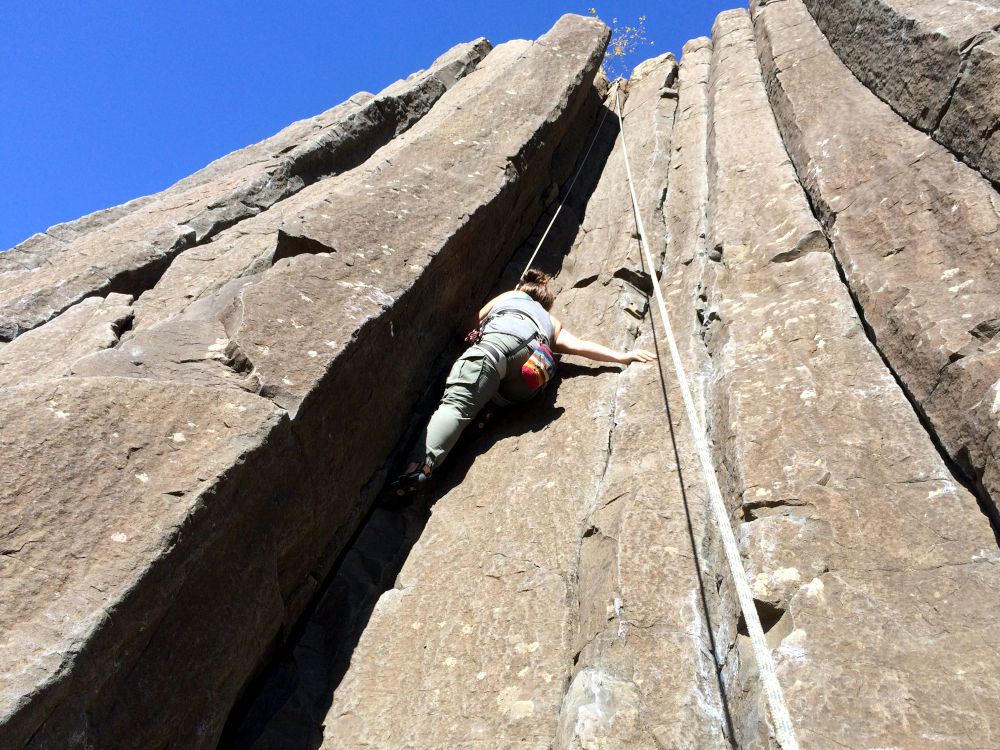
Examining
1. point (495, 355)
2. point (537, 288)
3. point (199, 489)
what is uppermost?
point (199, 489)

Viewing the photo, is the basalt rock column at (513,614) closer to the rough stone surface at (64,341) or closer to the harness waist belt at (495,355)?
the harness waist belt at (495,355)

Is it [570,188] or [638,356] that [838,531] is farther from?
[570,188]

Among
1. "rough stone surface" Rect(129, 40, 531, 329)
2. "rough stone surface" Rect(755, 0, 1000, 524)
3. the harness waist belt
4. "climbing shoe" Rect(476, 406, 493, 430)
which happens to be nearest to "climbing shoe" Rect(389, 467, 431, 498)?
"climbing shoe" Rect(476, 406, 493, 430)

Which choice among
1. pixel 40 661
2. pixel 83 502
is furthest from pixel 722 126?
pixel 40 661

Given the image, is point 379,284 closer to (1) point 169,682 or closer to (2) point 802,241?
(1) point 169,682

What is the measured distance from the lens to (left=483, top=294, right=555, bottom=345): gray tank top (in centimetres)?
453

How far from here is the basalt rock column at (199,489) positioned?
2.42 metres

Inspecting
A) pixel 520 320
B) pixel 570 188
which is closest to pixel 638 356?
pixel 520 320

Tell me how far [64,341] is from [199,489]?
2021 millimetres

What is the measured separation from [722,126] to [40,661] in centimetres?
642

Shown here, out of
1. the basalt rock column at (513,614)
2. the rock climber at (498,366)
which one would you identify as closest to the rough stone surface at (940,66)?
the rock climber at (498,366)

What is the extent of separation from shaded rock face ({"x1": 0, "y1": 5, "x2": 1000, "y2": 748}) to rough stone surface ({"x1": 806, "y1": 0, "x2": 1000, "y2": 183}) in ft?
0.10

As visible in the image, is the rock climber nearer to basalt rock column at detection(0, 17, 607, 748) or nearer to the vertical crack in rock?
basalt rock column at detection(0, 17, 607, 748)

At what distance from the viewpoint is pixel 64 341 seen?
4.23m
